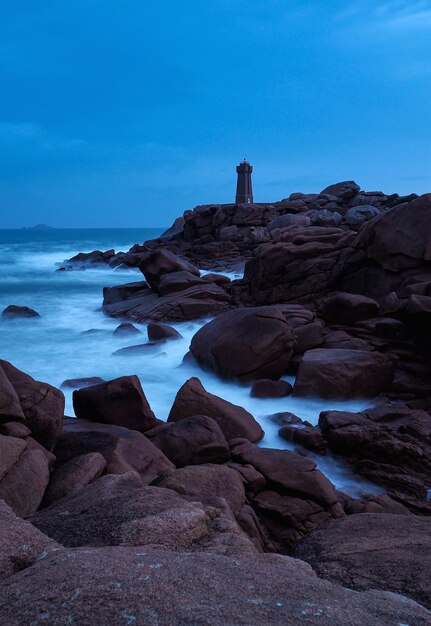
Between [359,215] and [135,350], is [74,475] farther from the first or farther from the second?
[359,215]

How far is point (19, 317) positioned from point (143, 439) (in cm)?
1327

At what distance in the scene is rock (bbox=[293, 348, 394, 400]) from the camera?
28.7 ft

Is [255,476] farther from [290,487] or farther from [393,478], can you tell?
[393,478]

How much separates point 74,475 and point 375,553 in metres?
2.49

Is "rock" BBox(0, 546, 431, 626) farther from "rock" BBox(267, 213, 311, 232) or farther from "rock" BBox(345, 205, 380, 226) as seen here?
"rock" BBox(267, 213, 311, 232)

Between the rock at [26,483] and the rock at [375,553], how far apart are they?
84.4 inches

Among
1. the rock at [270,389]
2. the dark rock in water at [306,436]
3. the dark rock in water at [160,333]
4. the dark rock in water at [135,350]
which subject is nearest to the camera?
the dark rock in water at [306,436]

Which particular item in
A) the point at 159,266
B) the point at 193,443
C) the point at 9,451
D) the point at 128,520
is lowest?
the point at 193,443

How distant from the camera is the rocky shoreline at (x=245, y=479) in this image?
2.04m

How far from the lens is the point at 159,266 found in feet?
59.0

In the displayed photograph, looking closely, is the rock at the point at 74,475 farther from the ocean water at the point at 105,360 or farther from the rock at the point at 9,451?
the ocean water at the point at 105,360

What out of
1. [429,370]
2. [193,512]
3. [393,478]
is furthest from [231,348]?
[193,512]

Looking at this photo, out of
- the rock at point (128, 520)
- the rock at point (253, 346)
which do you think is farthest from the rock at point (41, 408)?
the rock at point (253, 346)

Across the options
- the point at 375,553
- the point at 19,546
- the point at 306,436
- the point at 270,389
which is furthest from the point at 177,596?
the point at 270,389
